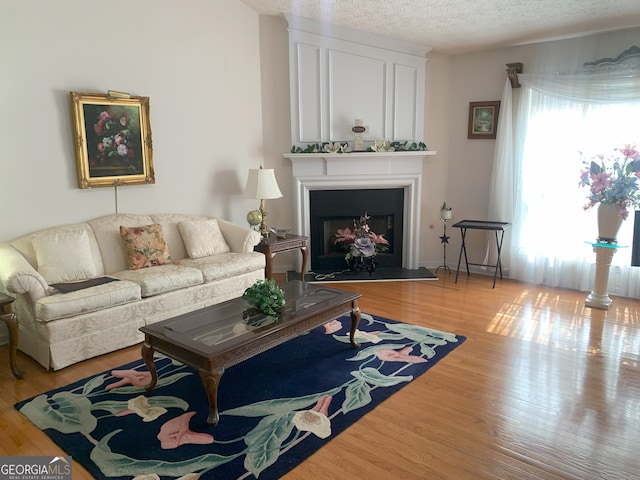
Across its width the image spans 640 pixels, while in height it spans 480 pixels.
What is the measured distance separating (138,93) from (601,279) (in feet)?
16.1

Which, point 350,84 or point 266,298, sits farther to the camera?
point 350,84

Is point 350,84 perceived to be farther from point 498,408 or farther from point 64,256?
point 498,408

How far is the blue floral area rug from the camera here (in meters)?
2.22

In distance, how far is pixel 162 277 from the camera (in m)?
3.76

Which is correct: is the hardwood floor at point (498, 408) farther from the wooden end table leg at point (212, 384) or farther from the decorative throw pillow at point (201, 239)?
the decorative throw pillow at point (201, 239)

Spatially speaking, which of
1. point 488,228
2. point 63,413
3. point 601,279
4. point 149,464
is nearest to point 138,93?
point 63,413

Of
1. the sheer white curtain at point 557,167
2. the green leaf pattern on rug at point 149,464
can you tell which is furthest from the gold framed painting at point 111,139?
the sheer white curtain at point 557,167

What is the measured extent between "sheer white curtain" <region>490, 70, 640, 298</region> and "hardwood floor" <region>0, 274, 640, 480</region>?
0.89 metres

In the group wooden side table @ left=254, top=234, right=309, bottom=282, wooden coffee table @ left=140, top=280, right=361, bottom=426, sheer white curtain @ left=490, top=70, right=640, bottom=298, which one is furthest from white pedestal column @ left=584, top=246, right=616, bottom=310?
wooden side table @ left=254, top=234, right=309, bottom=282

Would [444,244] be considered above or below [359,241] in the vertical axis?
below

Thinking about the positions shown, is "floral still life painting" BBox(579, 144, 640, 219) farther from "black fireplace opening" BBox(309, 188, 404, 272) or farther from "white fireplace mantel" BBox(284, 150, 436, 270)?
"black fireplace opening" BBox(309, 188, 404, 272)

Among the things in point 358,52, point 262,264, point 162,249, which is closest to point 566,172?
point 358,52

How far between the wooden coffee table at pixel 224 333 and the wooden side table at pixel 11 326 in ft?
3.23

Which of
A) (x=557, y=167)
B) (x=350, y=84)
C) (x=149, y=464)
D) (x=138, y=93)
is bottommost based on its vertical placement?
(x=149, y=464)
